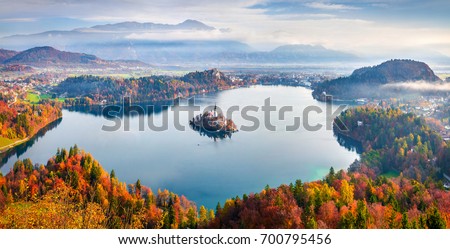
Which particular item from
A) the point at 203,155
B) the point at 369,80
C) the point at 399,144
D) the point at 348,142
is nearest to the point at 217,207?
the point at 203,155

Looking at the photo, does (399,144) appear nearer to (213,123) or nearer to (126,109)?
(213,123)

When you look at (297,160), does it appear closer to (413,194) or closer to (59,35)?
(413,194)

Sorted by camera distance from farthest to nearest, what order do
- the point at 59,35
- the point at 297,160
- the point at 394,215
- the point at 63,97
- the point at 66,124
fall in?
the point at 63,97, the point at 66,124, the point at 297,160, the point at 59,35, the point at 394,215

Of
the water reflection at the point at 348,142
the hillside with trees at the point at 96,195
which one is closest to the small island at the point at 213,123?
the water reflection at the point at 348,142

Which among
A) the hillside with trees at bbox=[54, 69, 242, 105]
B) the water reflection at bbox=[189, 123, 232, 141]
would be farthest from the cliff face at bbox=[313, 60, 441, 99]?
the hillside with trees at bbox=[54, 69, 242, 105]
